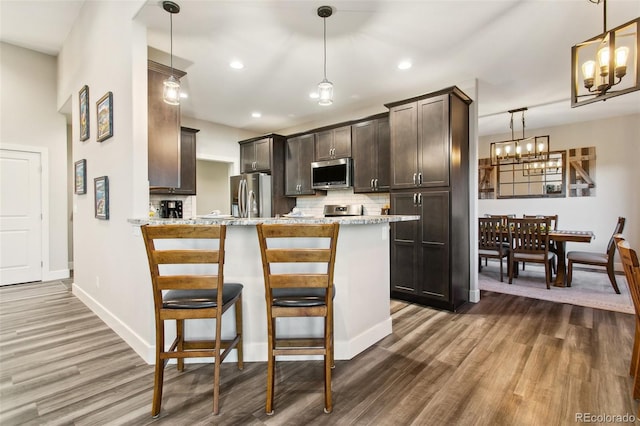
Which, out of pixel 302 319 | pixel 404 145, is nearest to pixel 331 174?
pixel 404 145

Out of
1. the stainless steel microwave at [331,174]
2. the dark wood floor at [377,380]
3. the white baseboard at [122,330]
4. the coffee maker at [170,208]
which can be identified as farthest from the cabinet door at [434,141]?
the coffee maker at [170,208]

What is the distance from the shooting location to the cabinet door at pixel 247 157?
5.96 m

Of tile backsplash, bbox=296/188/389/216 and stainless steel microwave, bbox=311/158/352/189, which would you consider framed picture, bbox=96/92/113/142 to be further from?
tile backsplash, bbox=296/188/389/216

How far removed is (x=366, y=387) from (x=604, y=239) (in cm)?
630

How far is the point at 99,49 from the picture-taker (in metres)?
3.00

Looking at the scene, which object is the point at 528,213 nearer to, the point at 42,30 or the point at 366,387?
the point at 366,387

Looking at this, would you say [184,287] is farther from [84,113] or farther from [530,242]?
[530,242]

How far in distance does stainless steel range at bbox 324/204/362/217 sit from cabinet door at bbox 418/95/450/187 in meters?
1.54

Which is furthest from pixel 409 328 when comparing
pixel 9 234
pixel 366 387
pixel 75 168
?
pixel 9 234

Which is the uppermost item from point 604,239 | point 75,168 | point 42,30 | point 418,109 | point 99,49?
point 42,30

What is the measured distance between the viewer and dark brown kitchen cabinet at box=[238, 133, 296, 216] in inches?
223

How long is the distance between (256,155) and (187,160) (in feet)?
4.29

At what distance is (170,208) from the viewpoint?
5148 mm

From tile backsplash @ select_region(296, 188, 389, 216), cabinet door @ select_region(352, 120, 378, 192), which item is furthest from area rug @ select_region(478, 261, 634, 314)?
cabinet door @ select_region(352, 120, 378, 192)
